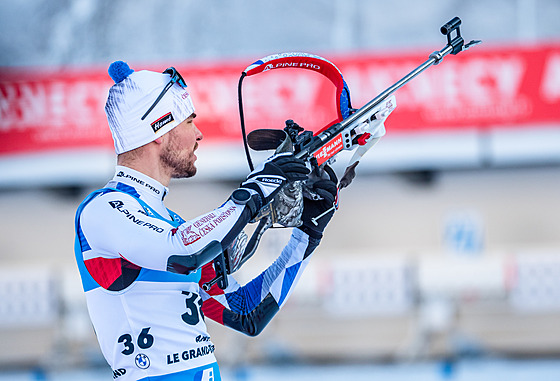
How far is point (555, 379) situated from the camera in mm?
5953

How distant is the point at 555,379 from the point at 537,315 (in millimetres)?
2058

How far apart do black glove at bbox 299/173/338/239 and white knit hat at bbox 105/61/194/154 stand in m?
0.47

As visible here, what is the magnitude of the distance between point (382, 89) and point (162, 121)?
5.53 m

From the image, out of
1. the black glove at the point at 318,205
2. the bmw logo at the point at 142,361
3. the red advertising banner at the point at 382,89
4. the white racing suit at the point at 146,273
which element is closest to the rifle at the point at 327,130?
the black glove at the point at 318,205

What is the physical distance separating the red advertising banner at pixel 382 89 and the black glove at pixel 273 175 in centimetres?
525

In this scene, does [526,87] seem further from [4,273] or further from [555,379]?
[4,273]

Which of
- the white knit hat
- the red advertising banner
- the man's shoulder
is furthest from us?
the red advertising banner

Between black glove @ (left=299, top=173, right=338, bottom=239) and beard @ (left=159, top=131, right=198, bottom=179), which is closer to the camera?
beard @ (left=159, top=131, right=198, bottom=179)

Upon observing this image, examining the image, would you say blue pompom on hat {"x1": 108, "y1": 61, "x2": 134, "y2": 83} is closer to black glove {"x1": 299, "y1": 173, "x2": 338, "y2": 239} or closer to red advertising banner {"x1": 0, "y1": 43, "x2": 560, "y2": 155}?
black glove {"x1": 299, "y1": 173, "x2": 338, "y2": 239}

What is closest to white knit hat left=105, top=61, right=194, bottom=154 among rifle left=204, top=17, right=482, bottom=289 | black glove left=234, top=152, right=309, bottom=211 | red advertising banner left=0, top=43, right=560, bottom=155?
rifle left=204, top=17, right=482, bottom=289

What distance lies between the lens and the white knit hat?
6.77ft

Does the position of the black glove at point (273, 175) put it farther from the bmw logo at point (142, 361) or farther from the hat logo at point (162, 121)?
the bmw logo at point (142, 361)

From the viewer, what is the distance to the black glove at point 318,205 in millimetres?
2236

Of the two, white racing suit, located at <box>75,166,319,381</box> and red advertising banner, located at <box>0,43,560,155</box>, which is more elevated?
red advertising banner, located at <box>0,43,560,155</box>
